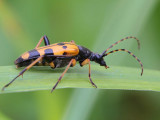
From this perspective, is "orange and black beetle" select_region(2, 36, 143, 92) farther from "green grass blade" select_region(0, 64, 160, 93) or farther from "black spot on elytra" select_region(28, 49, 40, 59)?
"green grass blade" select_region(0, 64, 160, 93)

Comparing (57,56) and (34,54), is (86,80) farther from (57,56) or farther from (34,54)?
(34,54)

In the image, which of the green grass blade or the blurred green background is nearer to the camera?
the green grass blade

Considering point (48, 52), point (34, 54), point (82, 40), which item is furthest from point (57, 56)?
point (82, 40)

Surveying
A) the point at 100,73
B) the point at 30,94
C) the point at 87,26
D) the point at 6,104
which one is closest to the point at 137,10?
the point at 87,26

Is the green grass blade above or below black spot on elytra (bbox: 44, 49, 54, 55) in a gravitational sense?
below

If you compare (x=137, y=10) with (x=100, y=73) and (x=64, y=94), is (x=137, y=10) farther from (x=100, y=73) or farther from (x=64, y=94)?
(x=64, y=94)

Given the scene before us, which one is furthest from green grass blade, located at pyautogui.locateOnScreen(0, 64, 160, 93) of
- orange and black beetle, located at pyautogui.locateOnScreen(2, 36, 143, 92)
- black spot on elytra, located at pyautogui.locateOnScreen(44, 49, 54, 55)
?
black spot on elytra, located at pyautogui.locateOnScreen(44, 49, 54, 55)

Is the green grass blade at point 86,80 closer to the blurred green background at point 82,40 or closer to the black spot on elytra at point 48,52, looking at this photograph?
the black spot on elytra at point 48,52
